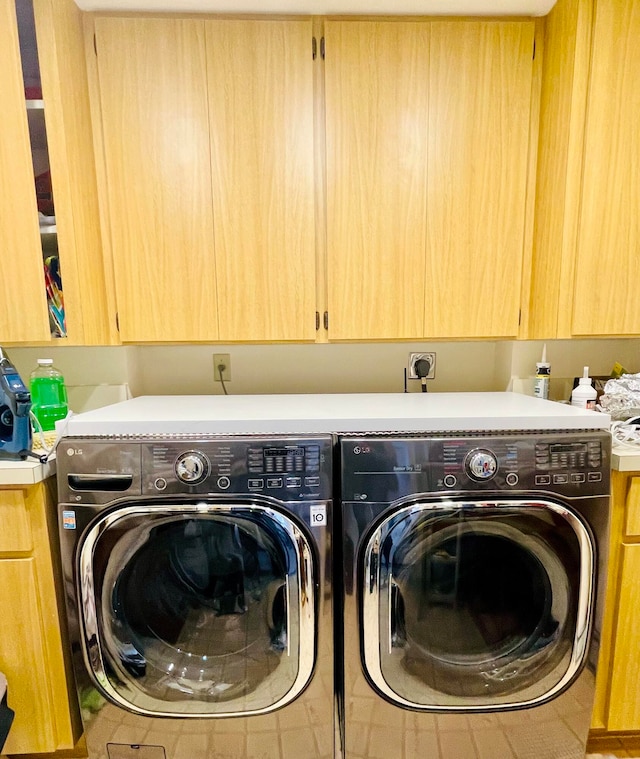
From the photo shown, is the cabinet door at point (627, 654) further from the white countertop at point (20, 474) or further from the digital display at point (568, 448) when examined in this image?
the white countertop at point (20, 474)

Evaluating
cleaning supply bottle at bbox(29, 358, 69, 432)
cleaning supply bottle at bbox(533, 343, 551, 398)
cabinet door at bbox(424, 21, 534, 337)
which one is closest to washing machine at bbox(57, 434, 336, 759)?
cleaning supply bottle at bbox(29, 358, 69, 432)

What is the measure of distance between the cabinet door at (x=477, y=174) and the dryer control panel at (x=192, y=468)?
70cm

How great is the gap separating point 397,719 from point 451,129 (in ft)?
5.87

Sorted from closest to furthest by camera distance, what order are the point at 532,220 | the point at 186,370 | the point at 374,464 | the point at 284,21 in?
the point at 374,464
the point at 284,21
the point at 532,220
the point at 186,370

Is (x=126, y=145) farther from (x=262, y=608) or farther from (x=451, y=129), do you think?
(x=262, y=608)

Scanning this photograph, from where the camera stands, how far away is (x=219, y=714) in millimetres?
1110

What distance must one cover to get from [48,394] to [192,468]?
2.61ft

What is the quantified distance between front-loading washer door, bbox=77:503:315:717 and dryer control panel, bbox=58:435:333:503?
5 centimetres

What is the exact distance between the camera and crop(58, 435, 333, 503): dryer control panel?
1.02 metres

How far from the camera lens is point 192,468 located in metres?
1.01

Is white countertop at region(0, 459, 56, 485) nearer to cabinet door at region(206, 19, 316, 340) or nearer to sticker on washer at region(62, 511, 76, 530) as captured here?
sticker on washer at region(62, 511, 76, 530)

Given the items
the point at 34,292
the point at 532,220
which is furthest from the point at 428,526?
the point at 34,292

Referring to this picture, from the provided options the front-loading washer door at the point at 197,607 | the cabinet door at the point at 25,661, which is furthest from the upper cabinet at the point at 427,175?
the cabinet door at the point at 25,661

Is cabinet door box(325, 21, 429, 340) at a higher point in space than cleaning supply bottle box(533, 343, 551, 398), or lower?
higher
